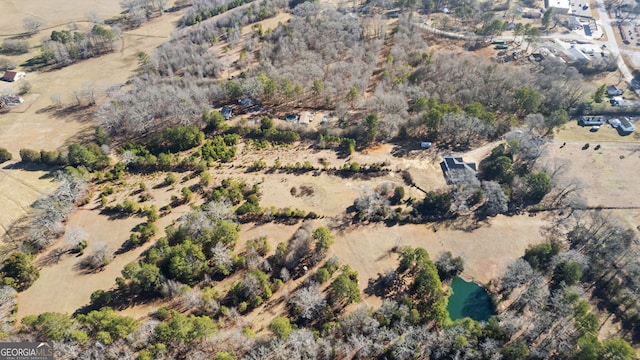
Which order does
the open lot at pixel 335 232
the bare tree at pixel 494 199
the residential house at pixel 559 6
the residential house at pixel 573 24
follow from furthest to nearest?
the residential house at pixel 559 6, the residential house at pixel 573 24, the bare tree at pixel 494 199, the open lot at pixel 335 232

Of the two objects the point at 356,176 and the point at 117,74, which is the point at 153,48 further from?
the point at 356,176

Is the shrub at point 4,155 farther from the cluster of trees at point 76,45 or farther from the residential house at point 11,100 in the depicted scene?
the cluster of trees at point 76,45

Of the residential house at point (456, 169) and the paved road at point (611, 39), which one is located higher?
the paved road at point (611, 39)

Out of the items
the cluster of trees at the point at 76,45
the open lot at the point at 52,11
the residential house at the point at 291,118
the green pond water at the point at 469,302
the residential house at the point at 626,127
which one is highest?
the open lot at the point at 52,11

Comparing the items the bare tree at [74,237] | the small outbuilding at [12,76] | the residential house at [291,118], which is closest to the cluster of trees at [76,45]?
the small outbuilding at [12,76]

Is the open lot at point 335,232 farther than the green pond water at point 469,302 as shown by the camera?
Yes

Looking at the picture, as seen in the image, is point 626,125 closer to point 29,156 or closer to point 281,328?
point 281,328

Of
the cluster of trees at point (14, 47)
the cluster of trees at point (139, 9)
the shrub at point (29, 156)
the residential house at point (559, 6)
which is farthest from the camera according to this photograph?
the residential house at point (559, 6)

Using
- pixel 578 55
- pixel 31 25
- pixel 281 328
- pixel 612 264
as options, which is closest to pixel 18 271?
pixel 281 328
